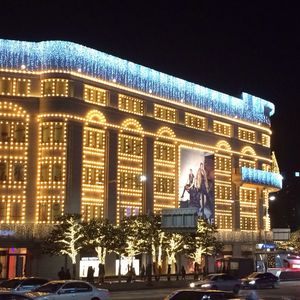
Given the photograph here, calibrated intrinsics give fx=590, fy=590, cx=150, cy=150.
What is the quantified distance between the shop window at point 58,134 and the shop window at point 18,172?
13.7ft

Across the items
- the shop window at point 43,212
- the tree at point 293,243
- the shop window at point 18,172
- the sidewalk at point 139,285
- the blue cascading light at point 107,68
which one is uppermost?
the blue cascading light at point 107,68

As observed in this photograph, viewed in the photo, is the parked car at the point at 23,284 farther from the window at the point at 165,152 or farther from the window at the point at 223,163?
the window at the point at 223,163

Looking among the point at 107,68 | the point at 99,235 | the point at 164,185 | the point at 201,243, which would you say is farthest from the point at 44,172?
the point at 201,243

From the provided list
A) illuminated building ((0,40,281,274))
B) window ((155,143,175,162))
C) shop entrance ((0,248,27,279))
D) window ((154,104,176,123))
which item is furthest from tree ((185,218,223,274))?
shop entrance ((0,248,27,279))

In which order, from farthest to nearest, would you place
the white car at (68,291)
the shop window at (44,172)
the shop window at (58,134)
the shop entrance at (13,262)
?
the shop window at (58,134), the shop window at (44,172), the shop entrance at (13,262), the white car at (68,291)

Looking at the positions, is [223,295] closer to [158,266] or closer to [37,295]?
[37,295]

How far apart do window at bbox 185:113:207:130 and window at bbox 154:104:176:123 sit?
2.53 m

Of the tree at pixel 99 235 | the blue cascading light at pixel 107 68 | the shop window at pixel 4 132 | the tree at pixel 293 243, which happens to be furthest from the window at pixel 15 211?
the tree at pixel 293 243

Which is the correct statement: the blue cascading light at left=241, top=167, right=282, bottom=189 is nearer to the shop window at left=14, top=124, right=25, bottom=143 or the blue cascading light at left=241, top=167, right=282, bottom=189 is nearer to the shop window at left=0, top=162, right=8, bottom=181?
the shop window at left=14, top=124, right=25, bottom=143

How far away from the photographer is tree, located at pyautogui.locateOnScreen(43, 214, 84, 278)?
50.4 meters

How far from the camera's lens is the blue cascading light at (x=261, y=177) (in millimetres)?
77375

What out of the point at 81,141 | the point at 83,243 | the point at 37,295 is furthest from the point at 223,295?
the point at 81,141

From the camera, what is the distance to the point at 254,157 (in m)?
82.8

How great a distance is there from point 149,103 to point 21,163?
56.7ft
